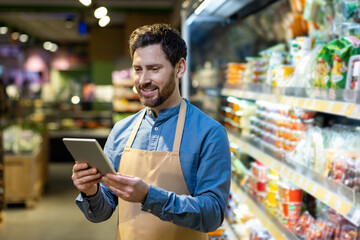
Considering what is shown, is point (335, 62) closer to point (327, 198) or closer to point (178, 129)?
point (327, 198)

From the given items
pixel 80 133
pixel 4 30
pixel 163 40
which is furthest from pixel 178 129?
pixel 4 30

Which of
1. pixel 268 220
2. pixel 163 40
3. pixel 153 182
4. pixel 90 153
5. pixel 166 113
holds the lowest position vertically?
pixel 268 220

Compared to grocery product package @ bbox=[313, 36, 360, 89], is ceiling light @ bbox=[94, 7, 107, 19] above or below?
above

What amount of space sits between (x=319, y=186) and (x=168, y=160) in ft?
2.32

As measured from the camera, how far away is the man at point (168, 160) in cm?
157

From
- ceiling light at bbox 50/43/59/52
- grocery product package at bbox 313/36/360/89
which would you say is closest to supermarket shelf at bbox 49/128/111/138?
ceiling light at bbox 50/43/59/52

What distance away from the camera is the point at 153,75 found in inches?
64.2

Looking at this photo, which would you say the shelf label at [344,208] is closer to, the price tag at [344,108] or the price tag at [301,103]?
the price tag at [344,108]

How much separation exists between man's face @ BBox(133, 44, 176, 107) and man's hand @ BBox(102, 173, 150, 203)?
1.11 ft

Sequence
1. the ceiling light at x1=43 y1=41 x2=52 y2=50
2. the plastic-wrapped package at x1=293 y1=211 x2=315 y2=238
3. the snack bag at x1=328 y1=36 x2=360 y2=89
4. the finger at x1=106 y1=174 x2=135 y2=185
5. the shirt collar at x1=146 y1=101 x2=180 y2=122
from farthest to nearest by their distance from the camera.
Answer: the ceiling light at x1=43 y1=41 x2=52 y2=50
the plastic-wrapped package at x1=293 y1=211 x2=315 y2=238
the snack bag at x1=328 y1=36 x2=360 y2=89
the shirt collar at x1=146 y1=101 x2=180 y2=122
the finger at x1=106 y1=174 x2=135 y2=185

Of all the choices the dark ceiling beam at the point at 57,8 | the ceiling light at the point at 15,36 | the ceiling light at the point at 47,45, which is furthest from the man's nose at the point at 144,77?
the ceiling light at the point at 47,45

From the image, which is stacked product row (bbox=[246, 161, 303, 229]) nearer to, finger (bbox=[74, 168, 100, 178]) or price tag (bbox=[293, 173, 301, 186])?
price tag (bbox=[293, 173, 301, 186])

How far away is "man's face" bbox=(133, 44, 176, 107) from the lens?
5.35 feet

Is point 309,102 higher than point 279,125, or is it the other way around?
point 309,102
